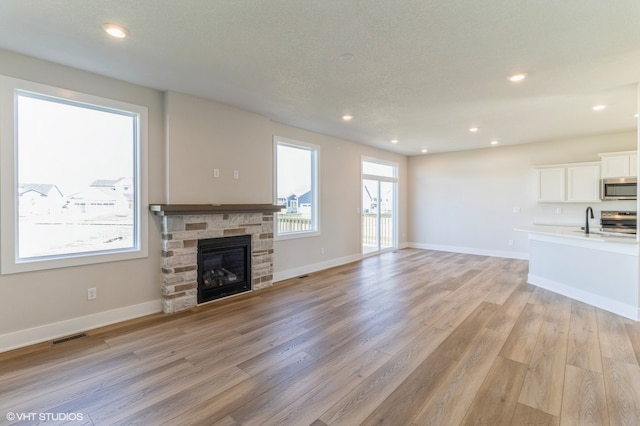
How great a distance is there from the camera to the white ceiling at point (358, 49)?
217 centimetres

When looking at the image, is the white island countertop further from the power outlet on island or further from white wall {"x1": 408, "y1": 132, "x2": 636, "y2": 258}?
A: the power outlet on island

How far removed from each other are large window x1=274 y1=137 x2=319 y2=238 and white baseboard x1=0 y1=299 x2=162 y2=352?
229 centimetres

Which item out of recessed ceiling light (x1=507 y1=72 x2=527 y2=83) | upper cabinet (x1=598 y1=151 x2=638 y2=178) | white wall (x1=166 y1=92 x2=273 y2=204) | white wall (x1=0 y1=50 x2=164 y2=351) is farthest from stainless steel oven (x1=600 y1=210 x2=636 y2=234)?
white wall (x1=0 y1=50 x2=164 y2=351)

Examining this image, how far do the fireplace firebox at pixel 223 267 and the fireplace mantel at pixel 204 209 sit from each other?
42cm

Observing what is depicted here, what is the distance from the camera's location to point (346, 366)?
250cm

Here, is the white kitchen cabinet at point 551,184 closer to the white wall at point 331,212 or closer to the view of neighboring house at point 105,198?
the white wall at point 331,212

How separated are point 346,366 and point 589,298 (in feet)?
12.1

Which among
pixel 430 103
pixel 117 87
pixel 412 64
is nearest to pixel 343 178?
pixel 430 103

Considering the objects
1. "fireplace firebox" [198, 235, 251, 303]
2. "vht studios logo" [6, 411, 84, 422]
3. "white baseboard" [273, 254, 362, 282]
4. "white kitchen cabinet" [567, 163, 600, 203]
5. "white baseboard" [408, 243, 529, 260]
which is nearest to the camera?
"vht studios logo" [6, 411, 84, 422]

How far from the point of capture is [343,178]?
21.8ft

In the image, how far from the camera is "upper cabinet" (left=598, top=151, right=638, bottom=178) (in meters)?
5.53

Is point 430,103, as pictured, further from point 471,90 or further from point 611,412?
point 611,412

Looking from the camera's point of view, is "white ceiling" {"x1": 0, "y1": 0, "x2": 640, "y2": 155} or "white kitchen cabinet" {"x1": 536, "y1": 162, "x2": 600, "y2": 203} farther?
"white kitchen cabinet" {"x1": 536, "y1": 162, "x2": 600, "y2": 203}

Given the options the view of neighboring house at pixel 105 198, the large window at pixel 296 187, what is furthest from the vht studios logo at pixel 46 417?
the large window at pixel 296 187
